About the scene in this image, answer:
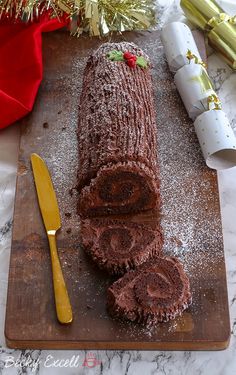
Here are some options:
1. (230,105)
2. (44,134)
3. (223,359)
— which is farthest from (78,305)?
(230,105)

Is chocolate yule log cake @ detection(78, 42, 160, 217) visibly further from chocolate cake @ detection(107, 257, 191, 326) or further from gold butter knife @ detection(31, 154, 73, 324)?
chocolate cake @ detection(107, 257, 191, 326)

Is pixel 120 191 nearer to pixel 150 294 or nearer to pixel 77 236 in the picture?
pixel 77 236

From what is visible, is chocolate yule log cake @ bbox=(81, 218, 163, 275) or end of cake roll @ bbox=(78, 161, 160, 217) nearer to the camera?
chocolate yule log cake @ bbox=(81, 218, 163, 275)

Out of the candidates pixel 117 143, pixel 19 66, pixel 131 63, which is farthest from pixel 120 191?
pixel 19 66

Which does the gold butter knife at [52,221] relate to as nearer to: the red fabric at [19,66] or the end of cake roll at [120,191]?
the end of cake roll at [120,191]

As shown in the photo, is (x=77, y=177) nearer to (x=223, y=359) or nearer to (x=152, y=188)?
(x=152, y=188)

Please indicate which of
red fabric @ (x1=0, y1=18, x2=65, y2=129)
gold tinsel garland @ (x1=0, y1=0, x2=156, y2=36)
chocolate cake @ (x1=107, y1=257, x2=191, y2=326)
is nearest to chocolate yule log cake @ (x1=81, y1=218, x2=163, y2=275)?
chocolate cake @ (x1=107, y1=257, x2=191, y2=326)
